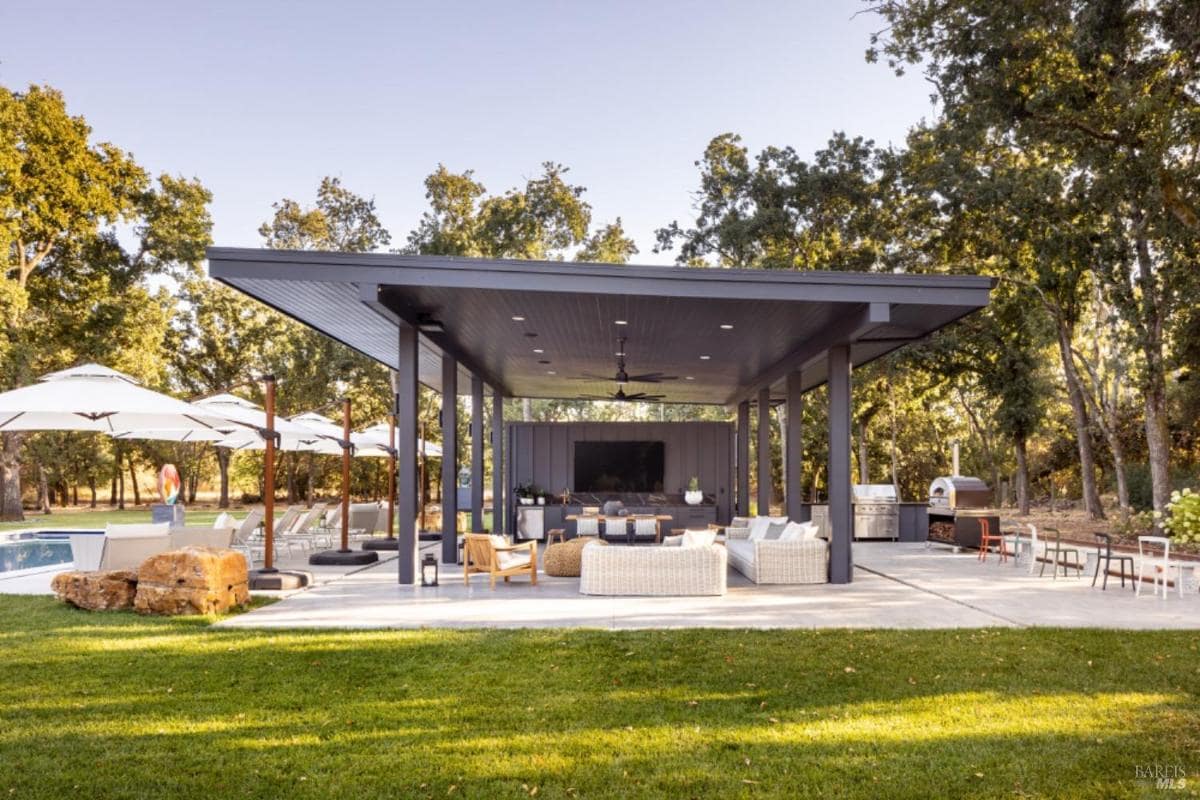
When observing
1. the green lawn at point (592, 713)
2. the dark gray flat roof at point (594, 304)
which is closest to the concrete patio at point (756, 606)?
the green lawn at point (592, 713)

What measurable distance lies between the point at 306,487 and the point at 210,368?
260 inches

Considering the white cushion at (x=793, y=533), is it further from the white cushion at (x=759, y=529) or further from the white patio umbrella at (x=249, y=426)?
the white patio umbrella at (x=249, y=426)

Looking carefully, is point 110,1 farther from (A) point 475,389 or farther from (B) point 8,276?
(B) point 8,276

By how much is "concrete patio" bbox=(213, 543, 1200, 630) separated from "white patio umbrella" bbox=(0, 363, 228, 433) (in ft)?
8.34

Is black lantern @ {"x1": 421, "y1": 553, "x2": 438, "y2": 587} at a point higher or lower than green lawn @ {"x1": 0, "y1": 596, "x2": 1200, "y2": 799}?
higher

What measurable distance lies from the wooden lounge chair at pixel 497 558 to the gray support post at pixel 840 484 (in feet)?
11.8

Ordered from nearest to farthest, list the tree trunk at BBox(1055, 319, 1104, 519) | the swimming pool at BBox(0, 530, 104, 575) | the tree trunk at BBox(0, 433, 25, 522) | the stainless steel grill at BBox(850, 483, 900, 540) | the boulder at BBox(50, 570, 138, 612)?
the boulder at BBox(50, 570, 138, 612)
the swimming pool at BBox(0, 530, 104, 575)
the stainless steel grill at BBox(850, 483, 900, 540)
the tree trunk at BBox(1055, 319, 1104, 519)
the tree trunk at BBox(0, 433, 25, 522)

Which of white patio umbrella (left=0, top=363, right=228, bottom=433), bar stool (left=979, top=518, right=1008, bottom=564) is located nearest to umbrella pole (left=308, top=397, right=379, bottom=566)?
white patio umbrella (left=0, top=363, right=228, bottom=433)

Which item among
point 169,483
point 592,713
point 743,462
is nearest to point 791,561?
point 592,713

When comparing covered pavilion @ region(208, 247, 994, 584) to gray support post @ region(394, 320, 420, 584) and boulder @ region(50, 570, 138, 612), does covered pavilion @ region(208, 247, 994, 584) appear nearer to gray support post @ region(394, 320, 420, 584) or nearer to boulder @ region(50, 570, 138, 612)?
gray support post @ region(394, 320, 420, 584)

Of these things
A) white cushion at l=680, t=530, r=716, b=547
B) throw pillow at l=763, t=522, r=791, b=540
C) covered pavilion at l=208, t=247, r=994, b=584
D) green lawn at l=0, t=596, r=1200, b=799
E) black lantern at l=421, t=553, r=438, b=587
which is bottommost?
green lawn at l=0, t=596, r=1200, b=799

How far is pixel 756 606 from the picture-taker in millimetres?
7738

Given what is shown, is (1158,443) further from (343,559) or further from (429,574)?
(343,559)

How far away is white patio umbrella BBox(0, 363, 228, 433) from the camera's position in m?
8.12
